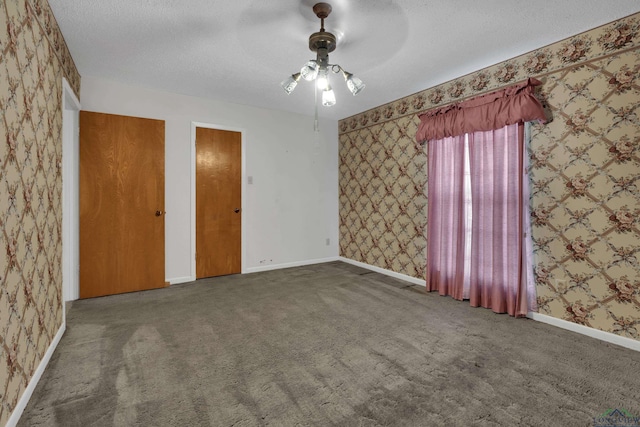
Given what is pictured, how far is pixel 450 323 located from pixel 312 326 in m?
1.26

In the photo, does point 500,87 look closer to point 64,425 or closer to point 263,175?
point 263,175

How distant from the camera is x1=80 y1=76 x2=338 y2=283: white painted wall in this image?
12.6 ft

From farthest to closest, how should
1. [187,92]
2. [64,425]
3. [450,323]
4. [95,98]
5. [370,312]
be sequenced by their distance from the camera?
[187,92] → [95,98] → [370,312] → [450,323] → [64,425]

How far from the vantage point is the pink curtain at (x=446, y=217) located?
3.37 metres

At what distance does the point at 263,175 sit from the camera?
15.2 ft

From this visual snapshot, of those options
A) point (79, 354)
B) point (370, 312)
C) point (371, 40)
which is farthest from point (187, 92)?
point (370, 312)

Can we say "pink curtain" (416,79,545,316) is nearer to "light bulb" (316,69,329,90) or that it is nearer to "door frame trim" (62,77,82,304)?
"light bulb" (316,69,329,90)

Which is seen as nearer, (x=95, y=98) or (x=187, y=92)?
(x=95, y=98)

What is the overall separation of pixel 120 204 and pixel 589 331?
15.9 feet

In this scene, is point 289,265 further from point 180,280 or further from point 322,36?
point 322,36

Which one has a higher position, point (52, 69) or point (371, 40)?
point (371, 40)

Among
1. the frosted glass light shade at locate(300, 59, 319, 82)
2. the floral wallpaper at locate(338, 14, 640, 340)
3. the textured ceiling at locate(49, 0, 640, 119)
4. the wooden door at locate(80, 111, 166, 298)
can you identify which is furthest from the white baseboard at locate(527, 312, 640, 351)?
the wooden door at locate(80, 111, 166, 298)

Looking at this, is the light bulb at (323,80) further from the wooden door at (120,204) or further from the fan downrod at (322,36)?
the wooden door at (120,204)

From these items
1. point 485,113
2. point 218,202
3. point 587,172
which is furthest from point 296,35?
point 587,172
